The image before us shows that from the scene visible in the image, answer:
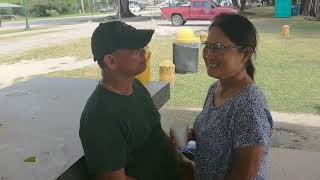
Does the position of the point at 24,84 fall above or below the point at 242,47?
below

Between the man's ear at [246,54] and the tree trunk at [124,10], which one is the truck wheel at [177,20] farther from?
the man's ear at [246,54]

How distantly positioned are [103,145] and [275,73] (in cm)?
849

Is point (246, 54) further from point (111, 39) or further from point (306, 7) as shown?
point (306, 7)

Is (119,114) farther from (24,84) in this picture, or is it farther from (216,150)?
(24,84)

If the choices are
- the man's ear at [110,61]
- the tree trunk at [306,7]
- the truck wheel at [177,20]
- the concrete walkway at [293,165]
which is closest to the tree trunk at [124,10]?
the truck wheel at [177,20]

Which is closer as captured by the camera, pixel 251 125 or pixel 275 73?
pixel 251 125

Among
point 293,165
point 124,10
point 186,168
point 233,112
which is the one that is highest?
point 233,112

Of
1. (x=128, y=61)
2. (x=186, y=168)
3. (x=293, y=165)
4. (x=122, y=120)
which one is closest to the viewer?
(x=122, y=120)

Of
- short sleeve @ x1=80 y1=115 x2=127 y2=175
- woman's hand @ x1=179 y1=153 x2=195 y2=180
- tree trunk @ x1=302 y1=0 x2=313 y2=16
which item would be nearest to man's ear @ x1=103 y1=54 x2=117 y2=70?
short sleeve @ x1=80 y1=115 x2=127 y2=175

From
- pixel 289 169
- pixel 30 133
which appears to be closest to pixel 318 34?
pixel 289 169

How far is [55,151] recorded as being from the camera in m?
2.65

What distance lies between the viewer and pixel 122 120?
1.88 metres

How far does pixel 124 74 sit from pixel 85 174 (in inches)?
30.1

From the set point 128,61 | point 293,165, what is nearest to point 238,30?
point 128,61
